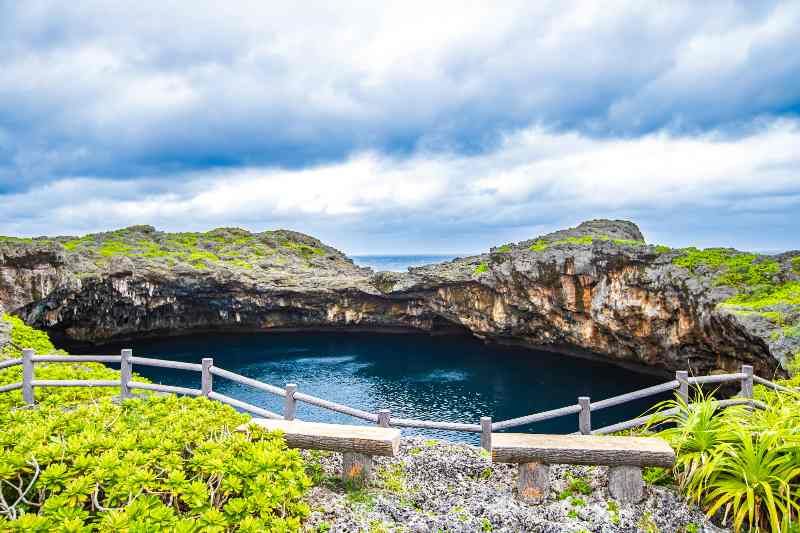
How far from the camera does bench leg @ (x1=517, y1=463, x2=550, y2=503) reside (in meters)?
6.43

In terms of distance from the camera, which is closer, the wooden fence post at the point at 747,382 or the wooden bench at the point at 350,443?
the wooden bench at the point at 350,443

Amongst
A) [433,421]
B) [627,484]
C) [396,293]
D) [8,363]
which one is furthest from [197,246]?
[627,484]

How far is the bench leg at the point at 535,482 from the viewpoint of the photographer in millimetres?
6430

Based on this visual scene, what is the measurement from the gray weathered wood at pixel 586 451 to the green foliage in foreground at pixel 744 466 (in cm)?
35

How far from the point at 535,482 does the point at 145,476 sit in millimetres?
4557

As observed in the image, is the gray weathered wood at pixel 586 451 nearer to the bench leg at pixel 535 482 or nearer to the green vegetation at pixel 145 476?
the bench leg at pixel 535 482

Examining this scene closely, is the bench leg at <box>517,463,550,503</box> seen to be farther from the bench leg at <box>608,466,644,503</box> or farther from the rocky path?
the bench leg at <box>608,466,644,503</box>

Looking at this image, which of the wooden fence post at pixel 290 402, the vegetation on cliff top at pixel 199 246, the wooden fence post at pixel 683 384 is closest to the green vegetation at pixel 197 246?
the vegetation on cliff top at pixel 199 246

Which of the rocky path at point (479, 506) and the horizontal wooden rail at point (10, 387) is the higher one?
the horizontal wooden rail at point (10, 387)

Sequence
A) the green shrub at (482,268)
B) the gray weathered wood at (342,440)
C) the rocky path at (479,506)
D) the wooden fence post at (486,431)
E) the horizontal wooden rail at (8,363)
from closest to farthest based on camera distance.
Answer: the rocky path at (479,506) < the gray weathered wood at (342,440) < the wooden fence post at (486,431) < the horizontal wooden rail at (8,363) < the green shrub at (482,268)

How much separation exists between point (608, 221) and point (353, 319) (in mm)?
21935

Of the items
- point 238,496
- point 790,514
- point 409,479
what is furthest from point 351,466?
point 790,514

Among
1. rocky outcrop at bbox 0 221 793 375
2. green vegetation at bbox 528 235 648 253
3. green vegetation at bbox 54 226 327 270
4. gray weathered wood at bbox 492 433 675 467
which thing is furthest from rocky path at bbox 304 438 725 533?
green vegetation at bbox 54 226 327 270

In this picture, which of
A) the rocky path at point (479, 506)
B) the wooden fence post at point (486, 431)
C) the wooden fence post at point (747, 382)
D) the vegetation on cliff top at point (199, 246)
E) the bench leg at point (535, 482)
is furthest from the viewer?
the vegetation on cliff top at point (199, 246)
